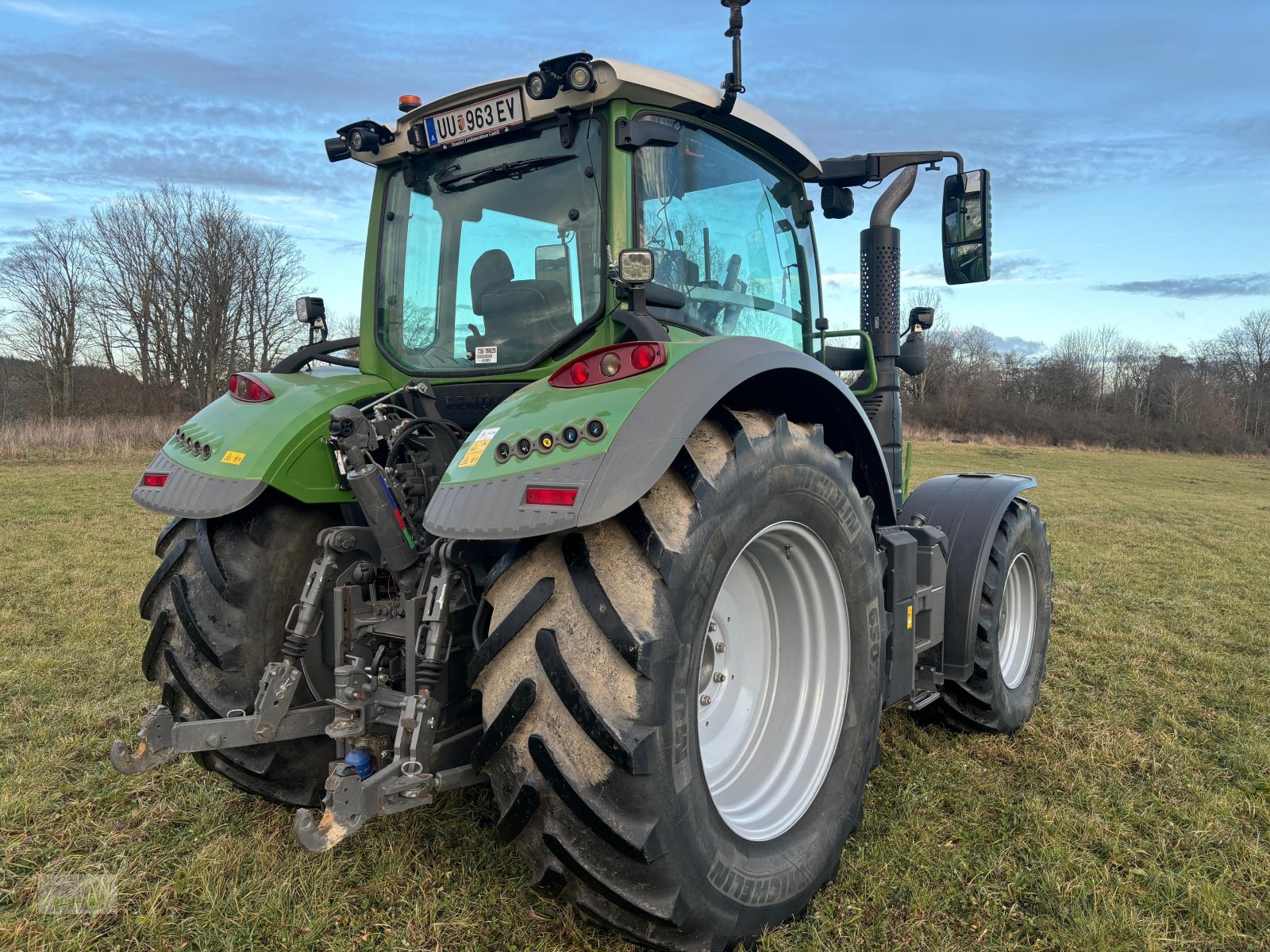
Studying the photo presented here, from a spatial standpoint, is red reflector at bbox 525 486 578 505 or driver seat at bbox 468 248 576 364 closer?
red reflector at bbox 525 486 578 505

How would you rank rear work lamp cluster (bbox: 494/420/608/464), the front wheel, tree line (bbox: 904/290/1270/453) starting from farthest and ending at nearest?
tree line (bbox: 904/290/1270/453), rear work lamp cluster (bbox: 494/420/608/464), the front wheel

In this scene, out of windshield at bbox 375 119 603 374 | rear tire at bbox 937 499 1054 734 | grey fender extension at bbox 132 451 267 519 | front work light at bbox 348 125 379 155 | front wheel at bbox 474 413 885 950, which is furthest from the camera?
rear tire at bbox 937 499 1054 734

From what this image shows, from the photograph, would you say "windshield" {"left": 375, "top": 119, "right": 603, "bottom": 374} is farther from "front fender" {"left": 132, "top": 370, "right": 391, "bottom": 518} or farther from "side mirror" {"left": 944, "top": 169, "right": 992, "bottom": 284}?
"side mirror" {"left": 944, "top": 169, "right": 992, "bottom": 284}

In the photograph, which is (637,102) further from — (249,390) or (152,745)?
(152,745)

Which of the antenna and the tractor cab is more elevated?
the antenna

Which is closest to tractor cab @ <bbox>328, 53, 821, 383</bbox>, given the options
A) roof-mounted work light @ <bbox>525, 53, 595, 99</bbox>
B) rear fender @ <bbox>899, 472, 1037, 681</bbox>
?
roof-mounted work light @ <bbox>525, 53, 595, 99</bbox>

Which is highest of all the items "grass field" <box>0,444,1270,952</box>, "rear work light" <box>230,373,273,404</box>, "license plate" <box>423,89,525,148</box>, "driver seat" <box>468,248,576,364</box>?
"license plate" <box>423,89,525,148</box>

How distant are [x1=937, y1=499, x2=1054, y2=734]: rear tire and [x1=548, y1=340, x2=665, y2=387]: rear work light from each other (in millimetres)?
2253

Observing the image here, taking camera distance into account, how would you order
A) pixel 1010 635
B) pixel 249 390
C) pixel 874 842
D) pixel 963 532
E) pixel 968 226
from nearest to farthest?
1. pixel 874 842
2. pixel 249 390
3. pixel 968 226
4. pixel 963 532
5. pixel 1010 635

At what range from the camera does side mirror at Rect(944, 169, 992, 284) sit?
11.2 ft

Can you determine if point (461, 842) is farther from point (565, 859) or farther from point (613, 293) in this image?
point (613, 293)

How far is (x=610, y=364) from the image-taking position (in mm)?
2105

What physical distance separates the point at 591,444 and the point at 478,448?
340 millimetres
